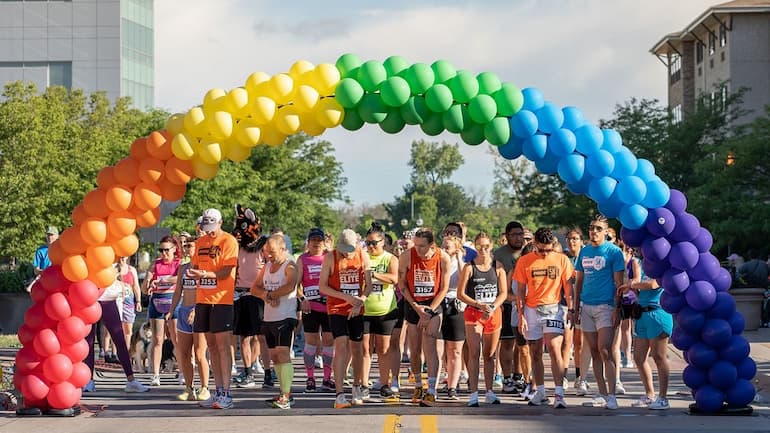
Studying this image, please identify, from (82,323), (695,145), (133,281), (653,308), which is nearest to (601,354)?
(653,308)

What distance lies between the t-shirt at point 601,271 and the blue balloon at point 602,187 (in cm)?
56

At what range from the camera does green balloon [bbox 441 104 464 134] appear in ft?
40.3

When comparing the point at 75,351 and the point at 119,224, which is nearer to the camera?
the point at 119,224

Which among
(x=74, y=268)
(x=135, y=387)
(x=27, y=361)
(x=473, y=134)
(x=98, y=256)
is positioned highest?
(x=473, y=134)

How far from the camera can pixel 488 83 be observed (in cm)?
Result: 1241

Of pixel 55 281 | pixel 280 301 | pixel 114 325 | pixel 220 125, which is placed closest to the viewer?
pixel 220 125

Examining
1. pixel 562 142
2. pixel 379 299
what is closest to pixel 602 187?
pixel 562 142

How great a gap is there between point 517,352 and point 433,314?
6.23 ft

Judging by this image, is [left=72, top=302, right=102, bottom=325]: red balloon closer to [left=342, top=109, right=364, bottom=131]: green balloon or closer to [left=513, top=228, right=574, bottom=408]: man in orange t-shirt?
[left=342, top=109, right=364, bottom=131]: green balloon

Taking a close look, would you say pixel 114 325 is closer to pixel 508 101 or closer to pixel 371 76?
pixel 371 76

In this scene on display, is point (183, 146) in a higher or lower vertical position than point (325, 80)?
lower

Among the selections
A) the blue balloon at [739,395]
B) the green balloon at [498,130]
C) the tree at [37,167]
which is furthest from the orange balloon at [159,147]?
the tree at [37,167]

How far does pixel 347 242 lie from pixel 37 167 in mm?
29529

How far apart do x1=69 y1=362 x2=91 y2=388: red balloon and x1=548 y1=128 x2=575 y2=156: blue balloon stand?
5475 mm
